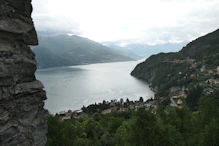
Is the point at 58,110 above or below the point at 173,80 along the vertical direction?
below

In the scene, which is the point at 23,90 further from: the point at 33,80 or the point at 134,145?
the point at 134,145

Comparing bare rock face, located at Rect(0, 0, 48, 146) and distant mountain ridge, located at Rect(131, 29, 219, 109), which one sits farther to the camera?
distant mountain ridge, located at Rect(131, 29, 219, 109)

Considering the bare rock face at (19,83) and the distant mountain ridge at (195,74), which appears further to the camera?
the distant mountain ridge at (195,74)

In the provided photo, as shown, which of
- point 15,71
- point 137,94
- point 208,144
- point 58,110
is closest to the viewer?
point 15,71

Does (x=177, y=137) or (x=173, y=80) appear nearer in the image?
(x=177, y=137)

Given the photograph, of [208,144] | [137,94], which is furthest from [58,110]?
[208,144]

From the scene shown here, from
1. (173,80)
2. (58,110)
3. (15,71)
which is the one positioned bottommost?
(58,110)

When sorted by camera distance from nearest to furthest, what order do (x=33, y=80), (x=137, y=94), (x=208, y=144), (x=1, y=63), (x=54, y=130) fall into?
(x=1, y=63) < (x=33, y=80) < (x=208, y=144) < (x=54, y=130) < (x=137, y=94)

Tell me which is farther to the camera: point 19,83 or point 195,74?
point 195,74
